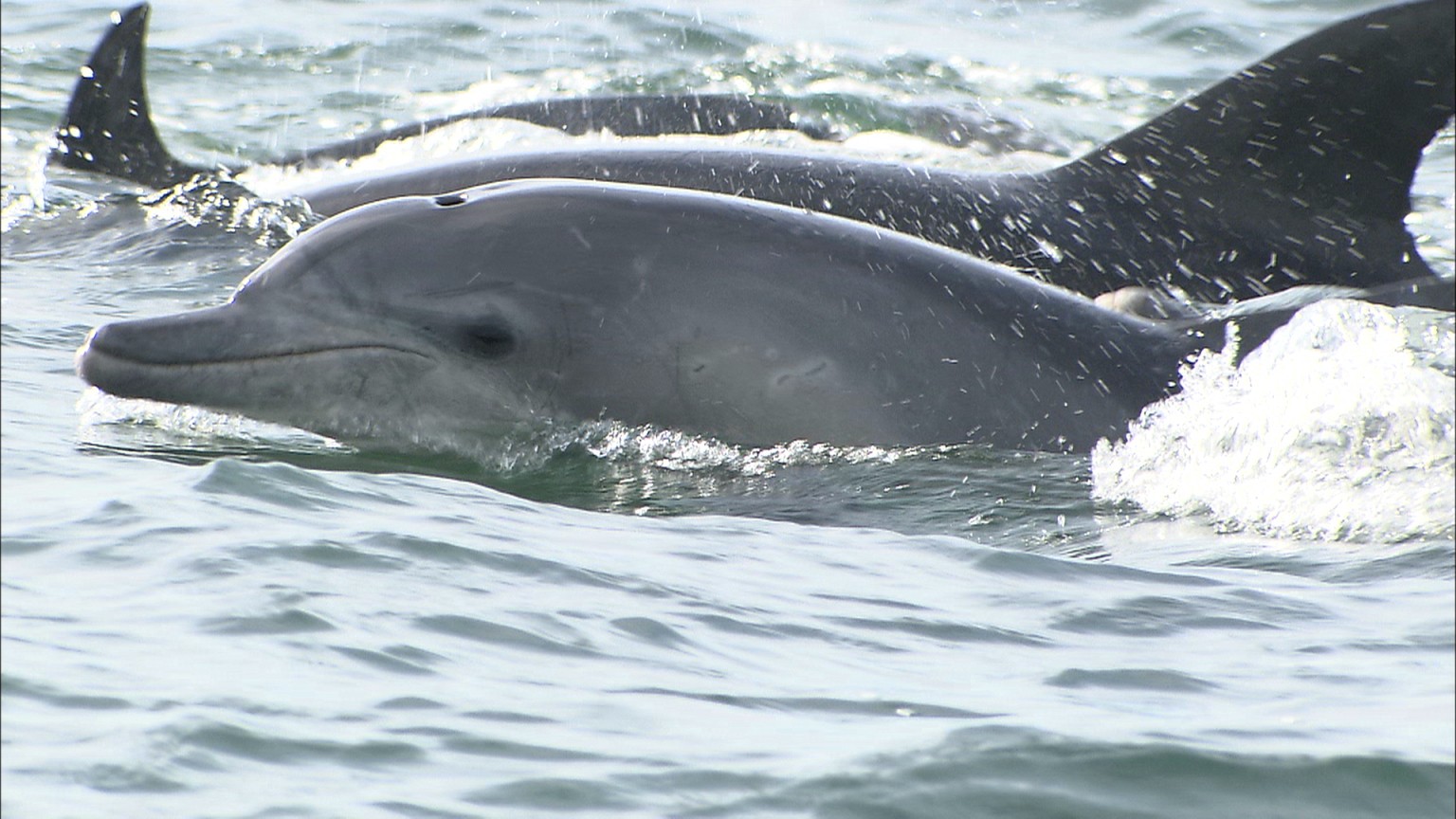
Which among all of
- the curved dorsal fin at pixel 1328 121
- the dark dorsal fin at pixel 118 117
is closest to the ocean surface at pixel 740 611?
the curved dorsal fin at pixel 1328 121

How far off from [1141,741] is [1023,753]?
0.85 feet

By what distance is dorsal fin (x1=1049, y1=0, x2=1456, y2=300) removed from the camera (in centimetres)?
880

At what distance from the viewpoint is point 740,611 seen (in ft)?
17.8

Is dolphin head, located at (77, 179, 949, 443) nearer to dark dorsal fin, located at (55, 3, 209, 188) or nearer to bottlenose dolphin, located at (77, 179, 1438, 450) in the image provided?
bottlenose dolphin, located at (77, 179, 1438, 450)

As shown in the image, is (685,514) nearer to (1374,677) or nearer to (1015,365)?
(1015,365)

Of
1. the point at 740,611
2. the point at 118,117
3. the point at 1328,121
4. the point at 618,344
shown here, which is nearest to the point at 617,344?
the point at 618,344

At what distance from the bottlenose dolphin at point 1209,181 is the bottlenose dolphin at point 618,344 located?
206 centimetres

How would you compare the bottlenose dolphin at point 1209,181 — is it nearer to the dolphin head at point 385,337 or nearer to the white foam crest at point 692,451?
the white foam crest at point 692,451

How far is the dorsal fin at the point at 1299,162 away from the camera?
347 inches

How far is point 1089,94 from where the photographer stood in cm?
1848

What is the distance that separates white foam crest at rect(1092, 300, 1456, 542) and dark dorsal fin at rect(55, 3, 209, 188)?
6.86 m

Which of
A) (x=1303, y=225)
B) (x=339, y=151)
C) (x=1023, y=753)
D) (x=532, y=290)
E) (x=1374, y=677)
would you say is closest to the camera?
(x=1023, y=753)

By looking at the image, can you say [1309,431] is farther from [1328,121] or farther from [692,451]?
[1328,121]

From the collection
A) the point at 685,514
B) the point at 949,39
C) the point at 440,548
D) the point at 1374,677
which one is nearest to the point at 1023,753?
the point at 1374,677
